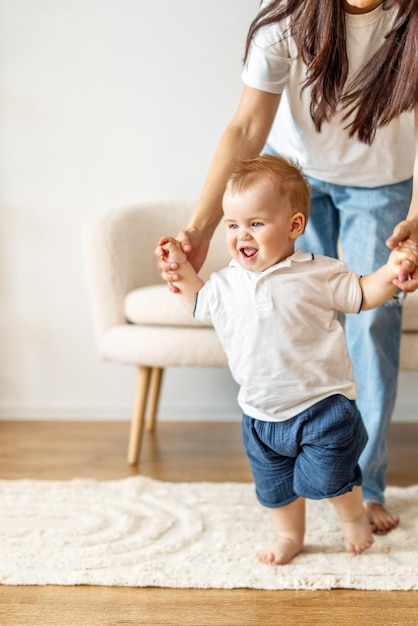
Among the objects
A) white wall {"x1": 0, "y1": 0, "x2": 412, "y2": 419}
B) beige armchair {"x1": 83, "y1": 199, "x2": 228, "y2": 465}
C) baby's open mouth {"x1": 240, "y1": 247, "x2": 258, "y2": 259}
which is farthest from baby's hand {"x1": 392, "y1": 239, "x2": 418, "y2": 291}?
white wall {"x1": 0, "y1": 0, "x2": 412, "y2": 419}

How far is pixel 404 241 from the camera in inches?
49.6

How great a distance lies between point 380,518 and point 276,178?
757mm

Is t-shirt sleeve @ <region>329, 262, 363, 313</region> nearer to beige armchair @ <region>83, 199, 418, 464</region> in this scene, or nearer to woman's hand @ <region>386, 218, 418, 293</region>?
woman's hand @ <region>386, 218, 418, 293</region>

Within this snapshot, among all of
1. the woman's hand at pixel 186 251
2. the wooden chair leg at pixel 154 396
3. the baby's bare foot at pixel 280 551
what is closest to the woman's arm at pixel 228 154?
the woman's hand at pixel 186 251

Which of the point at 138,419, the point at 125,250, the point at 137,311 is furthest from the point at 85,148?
the point at 138,419

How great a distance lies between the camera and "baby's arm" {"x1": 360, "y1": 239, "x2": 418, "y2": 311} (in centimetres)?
124

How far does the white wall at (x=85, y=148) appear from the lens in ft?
8.75

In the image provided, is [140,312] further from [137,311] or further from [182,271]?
[182,271]

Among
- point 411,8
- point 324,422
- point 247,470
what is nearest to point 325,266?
point 324,422

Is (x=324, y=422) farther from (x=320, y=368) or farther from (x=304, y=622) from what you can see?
(x=304, y=622)

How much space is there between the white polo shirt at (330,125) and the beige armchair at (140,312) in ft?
1.55

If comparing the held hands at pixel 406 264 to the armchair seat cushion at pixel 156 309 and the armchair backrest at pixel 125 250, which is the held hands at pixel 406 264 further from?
the armchair backrest at pixel 125 250

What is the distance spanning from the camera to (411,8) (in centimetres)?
136

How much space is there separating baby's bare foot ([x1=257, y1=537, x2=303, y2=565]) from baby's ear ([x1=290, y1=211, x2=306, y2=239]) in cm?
58
